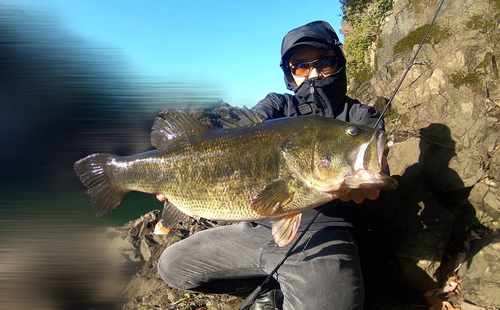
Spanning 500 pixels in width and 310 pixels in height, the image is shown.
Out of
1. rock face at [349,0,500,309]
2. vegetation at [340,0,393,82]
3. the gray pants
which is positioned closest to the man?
the gray pants

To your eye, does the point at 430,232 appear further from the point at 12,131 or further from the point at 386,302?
the point at 12,131

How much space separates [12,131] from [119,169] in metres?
12.1

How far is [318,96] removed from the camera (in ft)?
10.6

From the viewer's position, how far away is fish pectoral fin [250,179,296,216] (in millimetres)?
1842

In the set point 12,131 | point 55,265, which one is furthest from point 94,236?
point 12,131

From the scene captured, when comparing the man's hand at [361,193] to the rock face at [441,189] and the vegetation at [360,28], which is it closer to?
the rock face at [441,189]

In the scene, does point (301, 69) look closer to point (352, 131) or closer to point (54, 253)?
point (352, 131)

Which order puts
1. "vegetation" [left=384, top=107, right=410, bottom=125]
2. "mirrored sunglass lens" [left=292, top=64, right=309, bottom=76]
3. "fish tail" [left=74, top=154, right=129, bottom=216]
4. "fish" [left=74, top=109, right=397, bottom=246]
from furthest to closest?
"vegetation" [left=384, top=107, right=410, bottom=125], "mirrored sunglass lens" [left=292, top=64, right=309, bottom=76], "fish tail" [left=74, top=154, right=129, bottom=216], "fish" [left=74, top=109, right=397, bottom=246]

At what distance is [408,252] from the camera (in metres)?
3.20

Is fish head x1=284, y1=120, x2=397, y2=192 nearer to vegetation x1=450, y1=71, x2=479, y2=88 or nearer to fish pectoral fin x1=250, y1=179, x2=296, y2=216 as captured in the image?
fish pectoral fin x1=250, y1=179, x2=296, y2=216

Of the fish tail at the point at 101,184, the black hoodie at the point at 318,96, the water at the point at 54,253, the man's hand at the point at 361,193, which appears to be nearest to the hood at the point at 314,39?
the black hoodie at the point at 318,96

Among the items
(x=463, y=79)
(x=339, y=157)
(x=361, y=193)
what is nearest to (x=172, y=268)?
(x=361, y=193)

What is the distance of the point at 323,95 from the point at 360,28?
980 centimetres

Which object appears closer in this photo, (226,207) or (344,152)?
(344,152)
